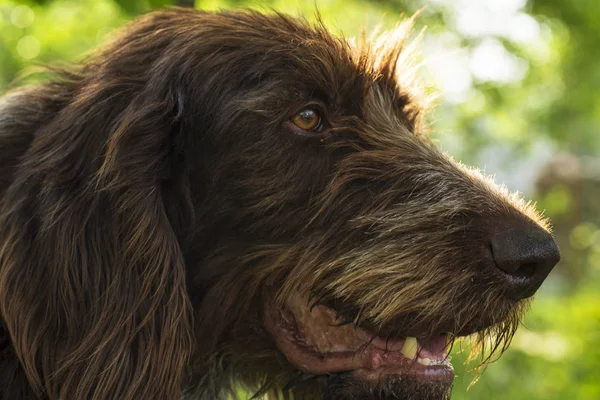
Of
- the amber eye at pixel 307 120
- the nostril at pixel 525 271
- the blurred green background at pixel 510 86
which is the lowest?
the blurred green background at pixel 510 86

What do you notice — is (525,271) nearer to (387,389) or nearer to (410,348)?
(410,348)

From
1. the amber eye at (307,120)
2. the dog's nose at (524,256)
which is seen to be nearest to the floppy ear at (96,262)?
the amber eye at (307,120)

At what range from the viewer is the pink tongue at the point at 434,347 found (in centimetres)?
298

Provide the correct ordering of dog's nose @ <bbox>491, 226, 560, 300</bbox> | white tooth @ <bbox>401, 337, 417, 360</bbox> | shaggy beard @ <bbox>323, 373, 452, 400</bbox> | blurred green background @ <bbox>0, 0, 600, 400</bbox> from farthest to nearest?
blurred green background @ <bbox>0, 0, 600, 400</bbox> → white tooth @ <bbox>401, 337, 417, 360</bbox> → shaggy beard @ <bbox>323, 373, 452, 400</bbox> → dog's nose @ <bbox>491, 226, 560, 300</bbox>

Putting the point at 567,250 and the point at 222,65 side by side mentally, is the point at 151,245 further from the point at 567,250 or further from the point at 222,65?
the point at 567,250

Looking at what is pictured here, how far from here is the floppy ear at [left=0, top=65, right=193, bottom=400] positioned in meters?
2.75

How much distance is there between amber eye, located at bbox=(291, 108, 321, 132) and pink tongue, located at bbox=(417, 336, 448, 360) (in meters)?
0.82

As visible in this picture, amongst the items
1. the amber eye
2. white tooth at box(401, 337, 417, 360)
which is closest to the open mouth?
white tooth at box(401, 337, 417, 360)

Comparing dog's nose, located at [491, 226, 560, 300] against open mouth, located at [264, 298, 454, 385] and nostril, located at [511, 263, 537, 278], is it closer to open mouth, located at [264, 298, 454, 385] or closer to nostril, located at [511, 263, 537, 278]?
nostril, located at [511, 263, 537, 278]

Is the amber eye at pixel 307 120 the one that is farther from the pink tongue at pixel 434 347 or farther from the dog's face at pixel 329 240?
the pink tongue at pixel 434 347

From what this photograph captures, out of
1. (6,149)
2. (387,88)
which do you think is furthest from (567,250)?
(6,149)

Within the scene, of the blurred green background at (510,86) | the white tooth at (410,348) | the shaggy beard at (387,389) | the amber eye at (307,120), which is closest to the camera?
the shaggy beard at (387,389)

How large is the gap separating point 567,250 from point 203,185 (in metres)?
→ 12.3

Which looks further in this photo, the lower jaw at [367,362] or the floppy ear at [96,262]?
the lower jaw at [367,362]
